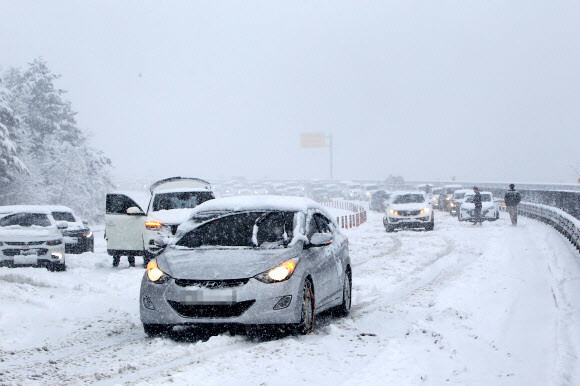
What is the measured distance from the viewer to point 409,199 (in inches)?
1256

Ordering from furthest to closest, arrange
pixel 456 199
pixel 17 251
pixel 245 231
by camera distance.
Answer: pixel 456 199, pixel 17 251, pixel 245 231

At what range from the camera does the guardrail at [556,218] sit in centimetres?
2171

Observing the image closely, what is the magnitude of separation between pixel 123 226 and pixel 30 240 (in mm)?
2069

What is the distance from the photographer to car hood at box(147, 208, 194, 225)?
A: 17125 mm

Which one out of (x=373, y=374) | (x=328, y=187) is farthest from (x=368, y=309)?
(x=328, y=187)

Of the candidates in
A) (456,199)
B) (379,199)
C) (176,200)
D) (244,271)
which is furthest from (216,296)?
(379,199)

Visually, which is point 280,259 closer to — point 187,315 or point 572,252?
point 187,315

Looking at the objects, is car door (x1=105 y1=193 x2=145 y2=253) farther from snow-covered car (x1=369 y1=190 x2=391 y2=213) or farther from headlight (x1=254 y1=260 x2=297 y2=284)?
snow-covered car (x1=369 y1=190 x2=391 y2=213)

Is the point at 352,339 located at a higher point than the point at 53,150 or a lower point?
lower

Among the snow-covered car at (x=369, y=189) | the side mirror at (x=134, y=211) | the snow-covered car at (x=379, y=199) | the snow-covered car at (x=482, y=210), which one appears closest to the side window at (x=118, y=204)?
the side mirror at (x=134, y=211)

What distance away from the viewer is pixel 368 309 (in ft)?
35.4

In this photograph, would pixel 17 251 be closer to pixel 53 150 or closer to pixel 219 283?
pixel 219 283

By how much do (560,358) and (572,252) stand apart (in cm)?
1288

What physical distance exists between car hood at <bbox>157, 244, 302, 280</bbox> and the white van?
27.8ft
